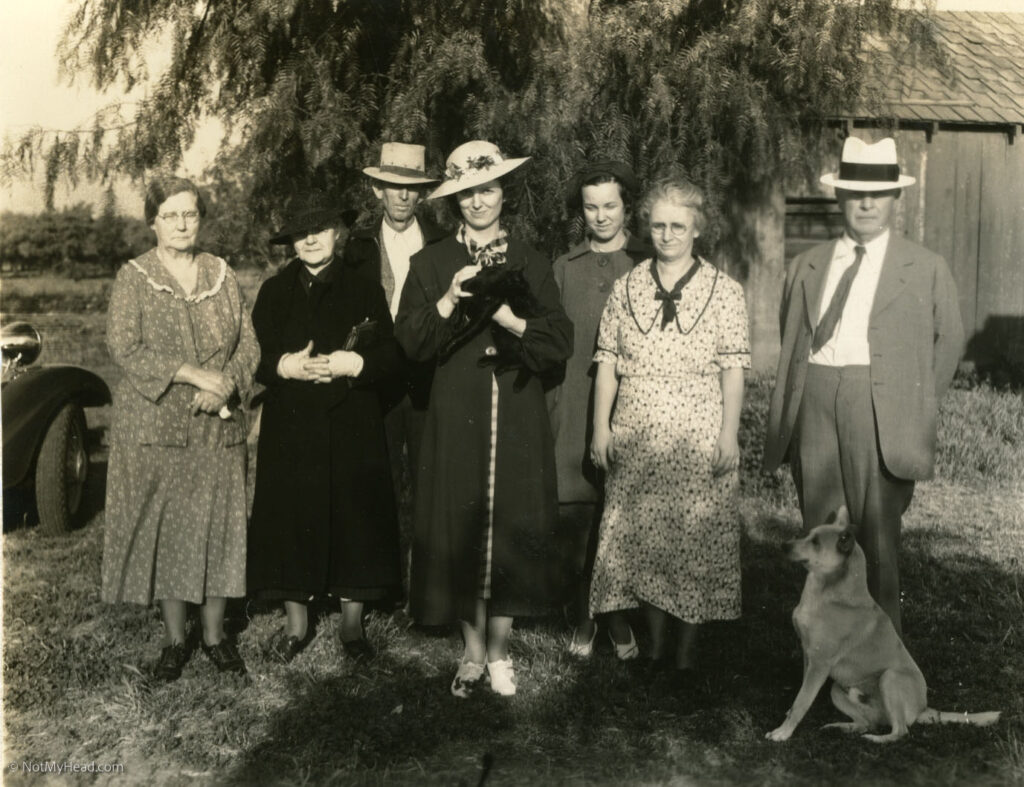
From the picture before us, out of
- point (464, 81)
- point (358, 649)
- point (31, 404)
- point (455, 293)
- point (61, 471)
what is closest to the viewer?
point (455, 293)

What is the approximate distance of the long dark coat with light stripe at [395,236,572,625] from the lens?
12.5 ft

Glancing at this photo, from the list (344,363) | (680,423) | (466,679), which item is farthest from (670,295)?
(466,679)

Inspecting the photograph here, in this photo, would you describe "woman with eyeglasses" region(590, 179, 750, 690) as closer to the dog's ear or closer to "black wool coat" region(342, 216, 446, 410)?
the dog's ear

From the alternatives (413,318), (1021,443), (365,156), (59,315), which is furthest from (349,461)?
(1021,443)

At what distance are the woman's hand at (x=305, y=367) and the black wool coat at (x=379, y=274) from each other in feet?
1.20

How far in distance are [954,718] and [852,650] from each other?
1.38ft

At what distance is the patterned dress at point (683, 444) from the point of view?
3.82 metres

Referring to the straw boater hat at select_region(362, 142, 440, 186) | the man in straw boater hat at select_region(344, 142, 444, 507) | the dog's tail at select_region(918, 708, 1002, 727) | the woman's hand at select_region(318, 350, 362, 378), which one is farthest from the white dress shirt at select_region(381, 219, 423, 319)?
the dog's tail at select_region(918, 708, 1002, 727)

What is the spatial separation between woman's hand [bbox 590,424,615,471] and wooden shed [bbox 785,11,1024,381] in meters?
7.11

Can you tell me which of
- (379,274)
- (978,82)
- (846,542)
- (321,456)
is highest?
(978,82)

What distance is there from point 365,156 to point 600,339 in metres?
1.89

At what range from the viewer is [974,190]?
10625 millimetres

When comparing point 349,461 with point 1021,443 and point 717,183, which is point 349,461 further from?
point 1021,443

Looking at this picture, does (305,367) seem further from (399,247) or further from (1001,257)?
(1001,257)
